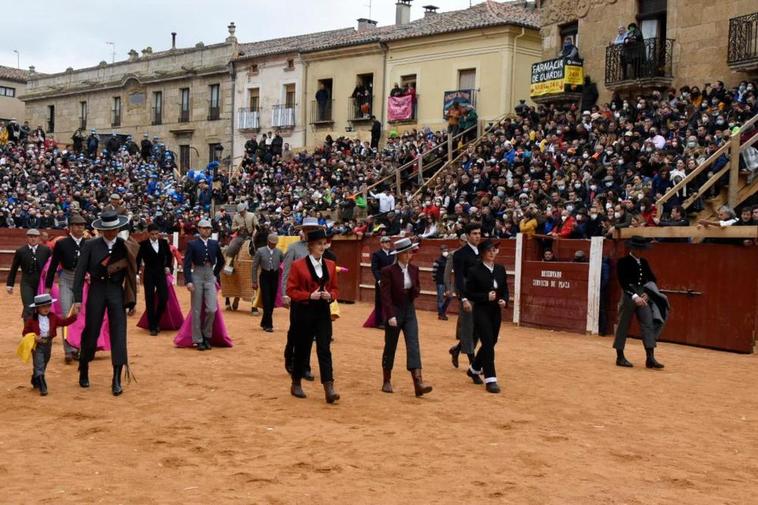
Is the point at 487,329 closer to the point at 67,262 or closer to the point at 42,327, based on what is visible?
the point at 42,327

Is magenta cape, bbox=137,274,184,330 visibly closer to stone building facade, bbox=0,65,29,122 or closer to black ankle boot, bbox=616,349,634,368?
black ankle boot, bbox=616,349,634,368

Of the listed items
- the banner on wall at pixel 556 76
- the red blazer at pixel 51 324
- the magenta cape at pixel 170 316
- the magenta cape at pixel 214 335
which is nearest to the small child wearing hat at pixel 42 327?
the red blazer at pixel 51 324

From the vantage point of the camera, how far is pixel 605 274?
1770 cm

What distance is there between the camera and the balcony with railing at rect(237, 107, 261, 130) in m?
44.1

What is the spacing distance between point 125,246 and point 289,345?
201 centimetres

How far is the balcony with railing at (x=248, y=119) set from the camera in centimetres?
4409

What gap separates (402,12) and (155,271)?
2974cm

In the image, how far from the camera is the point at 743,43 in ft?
75.5

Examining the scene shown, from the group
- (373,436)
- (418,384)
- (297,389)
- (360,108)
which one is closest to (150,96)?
(360,108)

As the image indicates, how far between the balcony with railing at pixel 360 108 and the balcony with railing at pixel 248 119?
6019mm

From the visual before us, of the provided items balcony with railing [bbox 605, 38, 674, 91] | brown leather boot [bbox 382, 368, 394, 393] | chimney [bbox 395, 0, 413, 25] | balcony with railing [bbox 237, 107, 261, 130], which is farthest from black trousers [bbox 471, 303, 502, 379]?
balcony with railing [bbox 237, 107, 261, 130]

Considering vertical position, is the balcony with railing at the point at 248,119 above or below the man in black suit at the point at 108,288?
above

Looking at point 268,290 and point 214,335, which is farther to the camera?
point 268,290

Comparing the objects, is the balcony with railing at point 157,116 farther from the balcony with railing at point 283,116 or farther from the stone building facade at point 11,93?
the stone building facade at point 11,93
